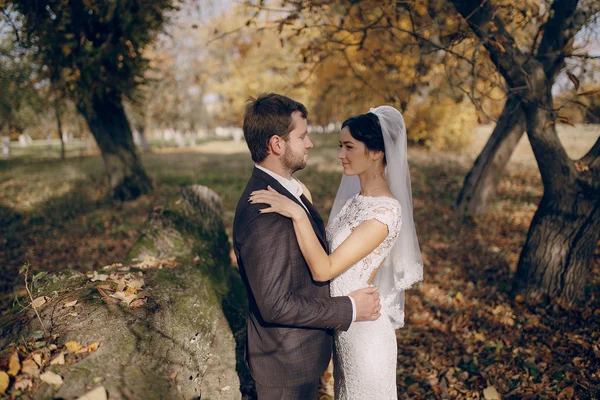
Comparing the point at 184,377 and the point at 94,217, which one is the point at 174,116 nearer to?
the point at 94,217

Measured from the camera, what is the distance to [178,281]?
143 inches

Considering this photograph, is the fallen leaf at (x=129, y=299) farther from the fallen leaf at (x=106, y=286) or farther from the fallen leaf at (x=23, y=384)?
the fallen leaf at (x=23, y=384)

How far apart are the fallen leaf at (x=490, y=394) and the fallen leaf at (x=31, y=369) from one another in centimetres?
403

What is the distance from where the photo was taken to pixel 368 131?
278 cm

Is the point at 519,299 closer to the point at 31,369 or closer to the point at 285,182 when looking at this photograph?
the point at 285,182

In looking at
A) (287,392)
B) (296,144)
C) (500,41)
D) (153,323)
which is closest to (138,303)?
(153,323)

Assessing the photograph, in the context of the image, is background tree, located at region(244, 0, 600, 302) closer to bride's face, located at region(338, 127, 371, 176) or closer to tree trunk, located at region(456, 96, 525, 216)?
bride's face, located at region(338, 127, 371, 176)

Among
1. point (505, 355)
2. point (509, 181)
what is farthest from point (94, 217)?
point (509, 181)

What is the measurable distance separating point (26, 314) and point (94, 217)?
26.2 ft

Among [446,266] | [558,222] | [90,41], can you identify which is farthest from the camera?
[90,41]

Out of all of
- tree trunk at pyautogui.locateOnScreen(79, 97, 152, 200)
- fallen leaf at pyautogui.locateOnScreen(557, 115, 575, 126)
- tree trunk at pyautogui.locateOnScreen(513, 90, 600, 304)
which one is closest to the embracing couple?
fallen leaf at pyautogui.locateOnScreen(557, 115, 575, 126)

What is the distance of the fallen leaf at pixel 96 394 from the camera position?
1942 mm

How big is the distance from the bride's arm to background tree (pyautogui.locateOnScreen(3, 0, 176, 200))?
6.48 metres

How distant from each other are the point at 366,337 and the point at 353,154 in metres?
Answer: 1.43
